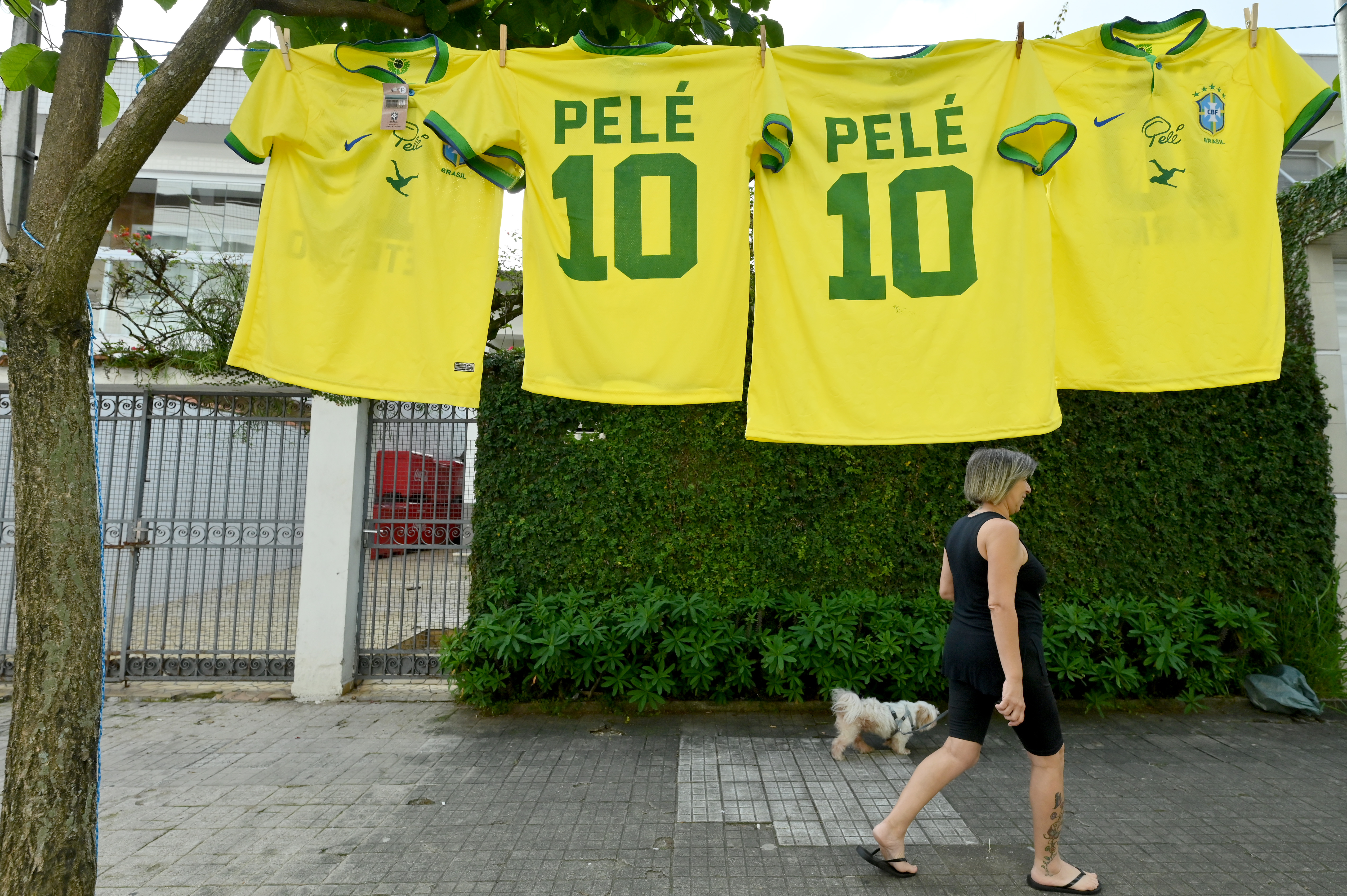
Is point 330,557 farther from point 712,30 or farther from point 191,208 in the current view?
point 191,208

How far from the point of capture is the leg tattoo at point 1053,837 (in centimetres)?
296

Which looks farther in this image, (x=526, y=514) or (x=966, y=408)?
(x=526, y=514)

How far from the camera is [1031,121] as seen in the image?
3.21 meters

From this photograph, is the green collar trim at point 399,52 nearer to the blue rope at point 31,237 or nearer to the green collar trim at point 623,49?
the green collar trim at point 623,49

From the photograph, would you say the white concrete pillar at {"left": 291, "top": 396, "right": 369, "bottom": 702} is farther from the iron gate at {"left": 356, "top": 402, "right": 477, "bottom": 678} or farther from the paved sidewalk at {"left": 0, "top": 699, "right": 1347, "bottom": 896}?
the paved sidewalk at {"left": 0, "top": 699, "right": 1347, "bottom": 896}

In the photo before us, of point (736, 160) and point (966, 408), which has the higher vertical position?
point (736, 160)

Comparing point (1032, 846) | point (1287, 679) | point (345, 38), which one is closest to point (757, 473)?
point (1032, 846)

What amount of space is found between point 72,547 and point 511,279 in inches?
187

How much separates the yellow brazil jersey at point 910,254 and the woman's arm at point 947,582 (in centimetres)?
56

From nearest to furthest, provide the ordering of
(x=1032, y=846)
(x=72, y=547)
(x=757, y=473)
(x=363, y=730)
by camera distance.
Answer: (x=72, y=547)
(x=1032, y=846)
(x=363, y=730)
(x=757, y=473)

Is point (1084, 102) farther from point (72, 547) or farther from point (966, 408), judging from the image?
point (72, 547)

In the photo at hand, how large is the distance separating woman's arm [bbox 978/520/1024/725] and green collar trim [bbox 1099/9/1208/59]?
2488 millimetres

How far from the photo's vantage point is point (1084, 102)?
3.47 m

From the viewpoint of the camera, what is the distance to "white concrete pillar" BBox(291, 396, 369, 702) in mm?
6137
